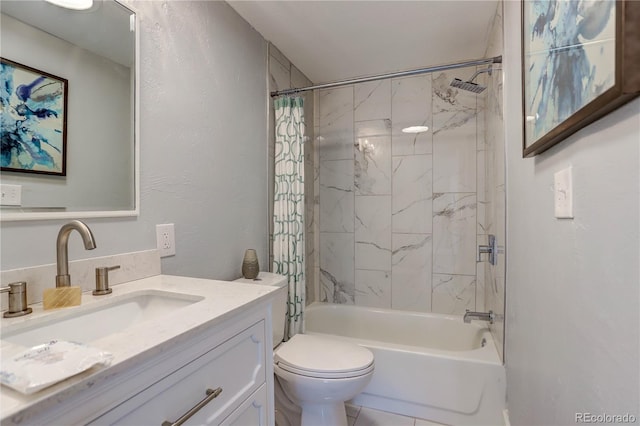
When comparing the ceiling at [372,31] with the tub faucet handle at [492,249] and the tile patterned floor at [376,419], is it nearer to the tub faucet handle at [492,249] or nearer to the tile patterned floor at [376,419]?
the tub faucet handle at [492,249]

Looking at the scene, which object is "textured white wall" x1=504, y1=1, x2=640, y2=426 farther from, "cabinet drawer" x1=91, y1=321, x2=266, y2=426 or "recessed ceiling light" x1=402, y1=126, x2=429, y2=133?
"recessed ceiling light" x1=402, y1=126, x2=429, y2=133

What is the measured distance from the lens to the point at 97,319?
0.88 metres

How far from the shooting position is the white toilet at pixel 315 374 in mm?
1445

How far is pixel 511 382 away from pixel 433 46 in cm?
206

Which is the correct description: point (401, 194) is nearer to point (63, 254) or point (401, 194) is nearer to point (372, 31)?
point (372, 31)

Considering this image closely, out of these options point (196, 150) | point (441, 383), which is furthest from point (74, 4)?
point (441, 383)

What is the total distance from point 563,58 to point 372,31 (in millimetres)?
1479

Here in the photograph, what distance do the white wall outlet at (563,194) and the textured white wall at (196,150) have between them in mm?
1364

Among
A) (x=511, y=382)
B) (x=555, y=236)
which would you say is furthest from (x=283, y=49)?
(x=511, y=382)

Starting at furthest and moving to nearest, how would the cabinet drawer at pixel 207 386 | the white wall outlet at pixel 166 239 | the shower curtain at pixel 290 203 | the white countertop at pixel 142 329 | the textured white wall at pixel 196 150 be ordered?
the shower curtain at pixel 290 203
the white wall outlet at pixel 166 239
the textured white wall at pixel 196 150
the cabinet drawer at pixel 207 386
the white countertop at pixel 142 329

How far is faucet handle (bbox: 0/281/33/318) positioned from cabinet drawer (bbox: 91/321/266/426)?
452 millimetres

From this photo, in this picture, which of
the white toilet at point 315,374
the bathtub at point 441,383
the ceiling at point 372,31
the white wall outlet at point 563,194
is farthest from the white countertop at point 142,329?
the ceiling at point 372,31

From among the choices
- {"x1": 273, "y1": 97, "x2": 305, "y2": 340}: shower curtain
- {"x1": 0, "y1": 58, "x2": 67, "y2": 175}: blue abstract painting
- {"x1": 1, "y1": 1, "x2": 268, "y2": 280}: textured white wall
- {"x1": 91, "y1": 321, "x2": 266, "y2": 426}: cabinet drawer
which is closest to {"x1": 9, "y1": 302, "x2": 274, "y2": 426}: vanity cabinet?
{"x1": 91, "y1": 321, "x2": 266, "y2": 426}: cabinet drawer

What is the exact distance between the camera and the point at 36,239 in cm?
89
